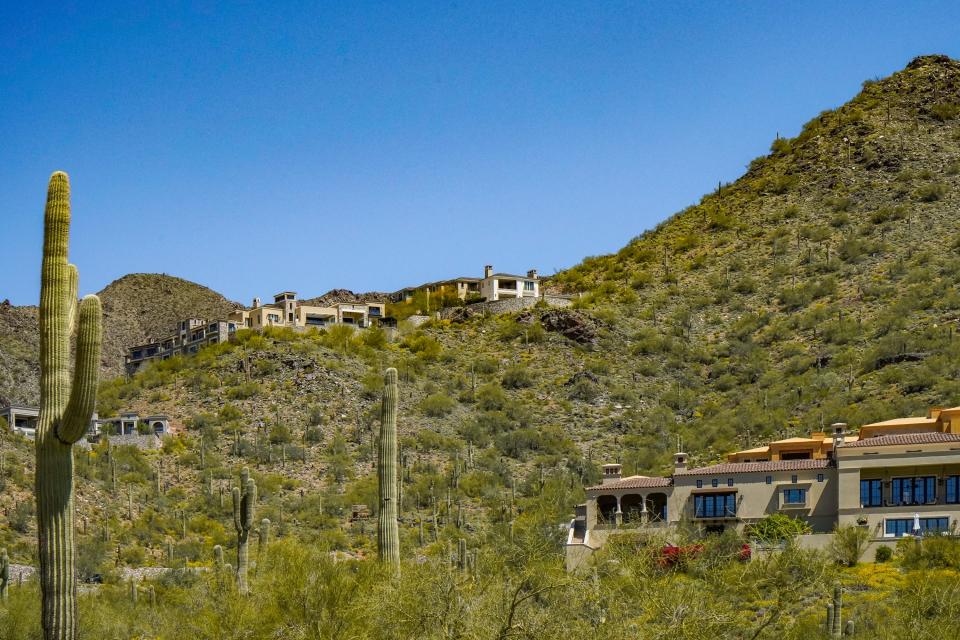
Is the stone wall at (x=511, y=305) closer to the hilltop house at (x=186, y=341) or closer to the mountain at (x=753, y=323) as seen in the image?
the mountain at (x=753, y=323)

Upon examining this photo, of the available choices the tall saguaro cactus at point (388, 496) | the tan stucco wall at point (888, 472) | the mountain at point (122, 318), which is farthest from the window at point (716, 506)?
the mountain at point (122, 318)

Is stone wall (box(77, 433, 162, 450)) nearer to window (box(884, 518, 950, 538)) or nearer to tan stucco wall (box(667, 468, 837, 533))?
tan stucco wall (box(667, 468, 837, 533))

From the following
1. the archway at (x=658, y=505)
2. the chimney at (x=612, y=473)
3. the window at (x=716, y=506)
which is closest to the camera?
the window at (x=716, y=506)

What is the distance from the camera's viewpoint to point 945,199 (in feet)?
272

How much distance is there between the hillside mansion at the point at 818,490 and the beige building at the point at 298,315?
3840cm

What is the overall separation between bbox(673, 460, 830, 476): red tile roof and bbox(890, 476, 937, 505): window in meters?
2.32

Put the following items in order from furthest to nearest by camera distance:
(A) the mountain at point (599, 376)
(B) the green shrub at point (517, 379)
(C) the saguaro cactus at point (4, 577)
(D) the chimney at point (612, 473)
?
(B) the green shrub at point (517, 379), (A) the mountain at point (599, 376), (D) the chimney at point (612, 473), (C) the saguaro cactus at point (4, 577)

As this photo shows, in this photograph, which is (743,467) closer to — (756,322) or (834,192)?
(756,322)

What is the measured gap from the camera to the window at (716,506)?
4384 centimetres

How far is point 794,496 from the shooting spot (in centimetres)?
4309

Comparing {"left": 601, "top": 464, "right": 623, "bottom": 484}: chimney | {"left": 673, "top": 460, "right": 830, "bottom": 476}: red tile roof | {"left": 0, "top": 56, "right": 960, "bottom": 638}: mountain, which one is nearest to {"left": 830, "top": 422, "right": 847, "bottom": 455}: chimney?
{"left": 673, "top": 460, "right": 830, "bottom": 476}: red tile roof

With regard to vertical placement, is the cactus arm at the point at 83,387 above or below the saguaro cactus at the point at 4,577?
above

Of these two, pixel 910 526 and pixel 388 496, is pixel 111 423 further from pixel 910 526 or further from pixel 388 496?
pixel 388 496

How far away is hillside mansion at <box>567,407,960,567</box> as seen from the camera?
1604 inches
